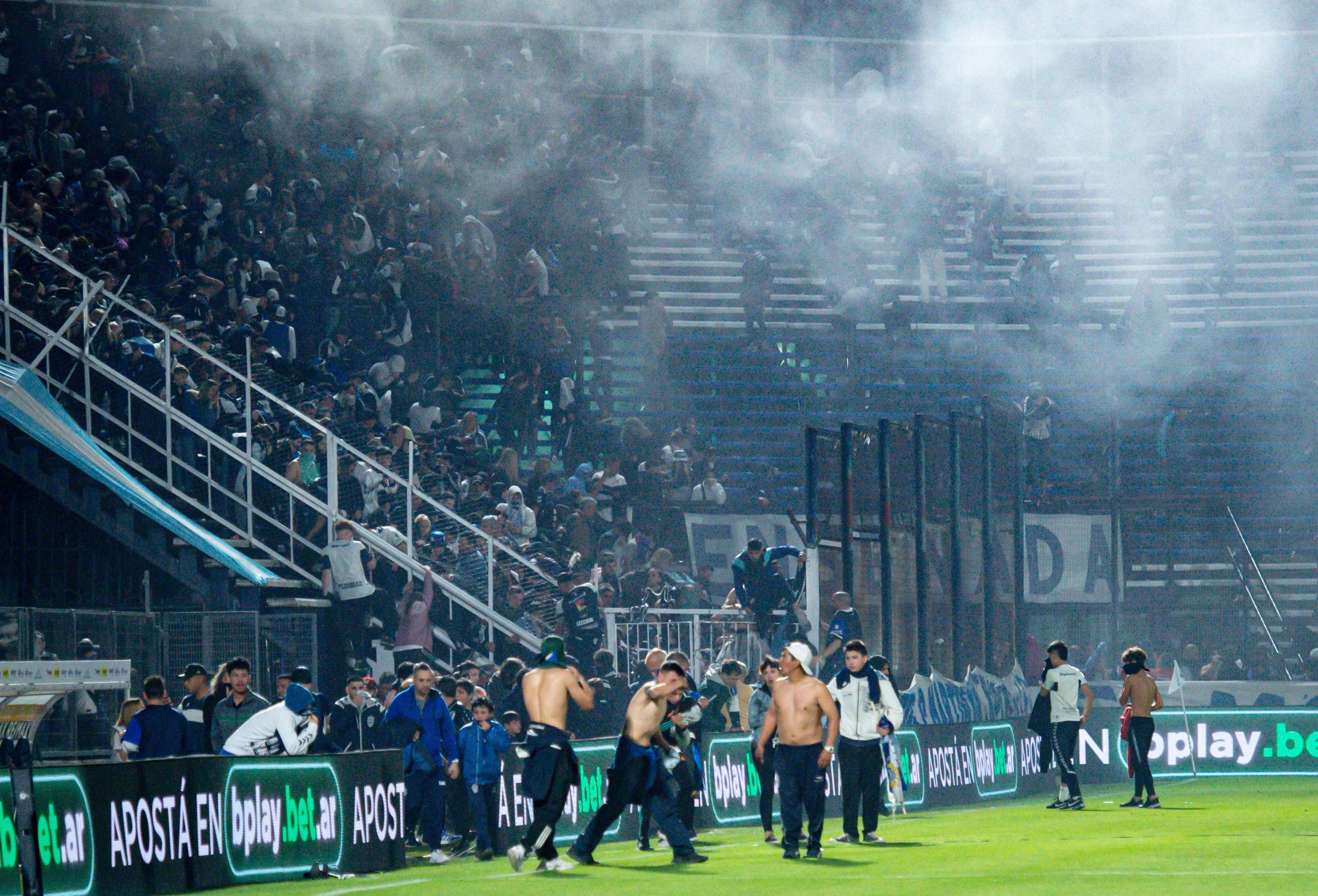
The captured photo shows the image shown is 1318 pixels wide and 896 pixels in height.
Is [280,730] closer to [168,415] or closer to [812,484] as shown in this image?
[168,415]

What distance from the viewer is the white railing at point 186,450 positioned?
21172 millimetres

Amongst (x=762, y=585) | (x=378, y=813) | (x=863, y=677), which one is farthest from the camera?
(x=762, y=585)

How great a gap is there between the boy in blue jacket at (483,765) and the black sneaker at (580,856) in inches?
61.6

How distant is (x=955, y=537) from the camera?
2439 cm

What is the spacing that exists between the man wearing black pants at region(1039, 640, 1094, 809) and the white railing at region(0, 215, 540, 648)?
6236mm

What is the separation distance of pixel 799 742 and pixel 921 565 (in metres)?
7.87

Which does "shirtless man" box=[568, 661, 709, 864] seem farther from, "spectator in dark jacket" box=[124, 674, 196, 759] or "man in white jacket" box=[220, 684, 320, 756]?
"spectator in dark jacket" box=[124, 674, 196, 759]

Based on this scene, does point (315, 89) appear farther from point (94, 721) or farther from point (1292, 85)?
point (1292, 85)

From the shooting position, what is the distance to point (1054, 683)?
71.5ft

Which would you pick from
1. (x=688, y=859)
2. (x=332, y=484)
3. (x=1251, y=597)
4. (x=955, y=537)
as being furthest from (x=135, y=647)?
(x=1251, y=597)

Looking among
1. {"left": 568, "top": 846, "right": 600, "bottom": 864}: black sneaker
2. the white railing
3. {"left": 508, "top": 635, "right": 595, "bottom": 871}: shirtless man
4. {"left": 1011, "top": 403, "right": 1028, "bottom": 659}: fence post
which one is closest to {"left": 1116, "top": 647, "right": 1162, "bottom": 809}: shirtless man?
{"left": 1011, "top": 403, "right": 1028, "bottom": 659}: fence post

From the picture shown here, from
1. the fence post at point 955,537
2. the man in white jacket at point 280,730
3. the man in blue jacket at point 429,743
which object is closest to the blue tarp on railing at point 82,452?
the man in blue jacket at point 429,743

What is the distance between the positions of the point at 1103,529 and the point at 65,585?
17695mm

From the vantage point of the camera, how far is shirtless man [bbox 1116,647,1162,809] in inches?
870
